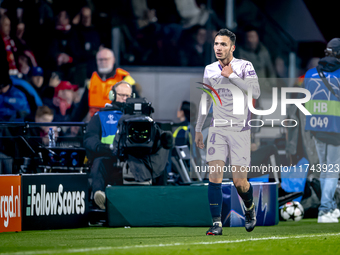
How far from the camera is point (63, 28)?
958 cm

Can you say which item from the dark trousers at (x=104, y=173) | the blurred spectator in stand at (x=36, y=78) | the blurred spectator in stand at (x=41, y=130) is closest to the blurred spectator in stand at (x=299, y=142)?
the dark trousers at (x=104, y=173)

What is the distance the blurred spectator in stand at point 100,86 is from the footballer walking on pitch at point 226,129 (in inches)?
154

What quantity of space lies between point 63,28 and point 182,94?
236cm

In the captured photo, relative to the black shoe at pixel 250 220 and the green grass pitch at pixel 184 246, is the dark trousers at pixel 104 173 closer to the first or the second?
the green grass pitch at pixel 184 246

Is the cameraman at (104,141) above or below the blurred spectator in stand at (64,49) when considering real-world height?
below

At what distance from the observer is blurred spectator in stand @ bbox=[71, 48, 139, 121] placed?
923 cm

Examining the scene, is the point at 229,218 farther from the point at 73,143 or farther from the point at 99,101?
the point at 99,101

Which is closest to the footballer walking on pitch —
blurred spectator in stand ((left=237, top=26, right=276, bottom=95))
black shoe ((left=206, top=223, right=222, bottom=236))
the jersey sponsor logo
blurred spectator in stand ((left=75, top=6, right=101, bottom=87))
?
black shoe ((left=206, top=223, right=222, bottom=236))

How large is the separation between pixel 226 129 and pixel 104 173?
244 cm

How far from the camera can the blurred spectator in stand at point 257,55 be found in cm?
1035

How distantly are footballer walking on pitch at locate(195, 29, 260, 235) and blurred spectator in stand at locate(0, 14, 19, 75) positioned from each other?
184 inches

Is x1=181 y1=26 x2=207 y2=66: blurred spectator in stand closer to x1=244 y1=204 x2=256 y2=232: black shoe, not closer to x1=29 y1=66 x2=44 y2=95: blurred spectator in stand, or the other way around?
x1=29 y1=66 x2=44 y2=95: blurred spectator in stand

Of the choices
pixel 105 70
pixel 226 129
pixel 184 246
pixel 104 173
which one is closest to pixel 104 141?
pixel 104 173

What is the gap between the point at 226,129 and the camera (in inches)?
208
